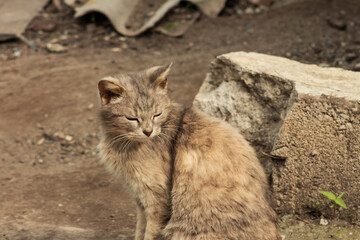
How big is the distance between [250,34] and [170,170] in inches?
216

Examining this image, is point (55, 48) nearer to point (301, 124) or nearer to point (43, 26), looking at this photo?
point (43, 26)

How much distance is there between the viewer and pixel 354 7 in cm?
900

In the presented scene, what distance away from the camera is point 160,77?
13.1 feet

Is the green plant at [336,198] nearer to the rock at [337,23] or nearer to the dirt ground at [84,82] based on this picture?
the dirt ground at [84,82]

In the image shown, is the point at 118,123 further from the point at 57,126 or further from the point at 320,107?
the point at 57,126

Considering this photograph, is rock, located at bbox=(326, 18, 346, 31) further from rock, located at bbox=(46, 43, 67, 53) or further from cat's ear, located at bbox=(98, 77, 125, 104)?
cat's ear, located at bbox=(98, 77, 125, 104)

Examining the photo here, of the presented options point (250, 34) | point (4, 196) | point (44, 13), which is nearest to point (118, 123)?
point (4, 196)

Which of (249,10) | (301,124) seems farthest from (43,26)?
→ (301,124)

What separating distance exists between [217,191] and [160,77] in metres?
1.10

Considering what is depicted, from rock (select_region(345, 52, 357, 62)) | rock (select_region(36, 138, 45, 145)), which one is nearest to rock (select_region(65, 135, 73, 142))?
rock (select_region(36, 138, 45, 145))

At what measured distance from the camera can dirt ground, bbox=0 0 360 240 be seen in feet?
17.0

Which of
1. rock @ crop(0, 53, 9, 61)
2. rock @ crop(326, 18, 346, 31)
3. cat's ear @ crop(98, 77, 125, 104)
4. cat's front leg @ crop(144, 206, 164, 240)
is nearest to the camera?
cat's ear @ crop(98, 77, 125, 104)

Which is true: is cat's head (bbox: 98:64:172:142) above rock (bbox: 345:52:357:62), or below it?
above

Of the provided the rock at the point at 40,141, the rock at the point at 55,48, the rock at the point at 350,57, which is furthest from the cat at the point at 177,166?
the rock at the point at 55,48
